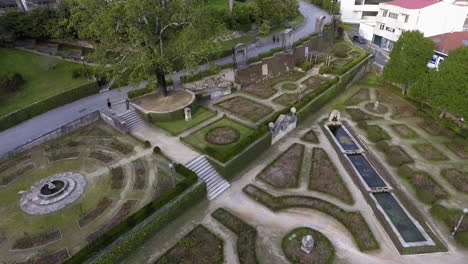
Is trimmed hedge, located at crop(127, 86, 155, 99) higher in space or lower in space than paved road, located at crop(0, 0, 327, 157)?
higher

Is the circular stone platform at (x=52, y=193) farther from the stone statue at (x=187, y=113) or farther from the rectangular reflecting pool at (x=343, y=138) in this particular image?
the rectangular reflecting pool at (x=343, y=138)

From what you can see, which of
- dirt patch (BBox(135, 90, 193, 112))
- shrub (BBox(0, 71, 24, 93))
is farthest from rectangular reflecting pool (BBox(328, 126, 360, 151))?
shrub (BBox(0, 71, 24, 93))

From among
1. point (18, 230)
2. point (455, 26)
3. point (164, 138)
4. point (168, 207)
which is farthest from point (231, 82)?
point (455, 26)

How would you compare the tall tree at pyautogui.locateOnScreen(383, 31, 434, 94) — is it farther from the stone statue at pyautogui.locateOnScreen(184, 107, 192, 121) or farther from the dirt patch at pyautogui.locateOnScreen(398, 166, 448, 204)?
the stone statue at pyautogui.locateOnScreen(184, 107, 192, 121)

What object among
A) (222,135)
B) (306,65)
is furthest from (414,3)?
(222,135)

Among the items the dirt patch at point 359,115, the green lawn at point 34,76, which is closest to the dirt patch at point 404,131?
the dirt patch at point 359,115
